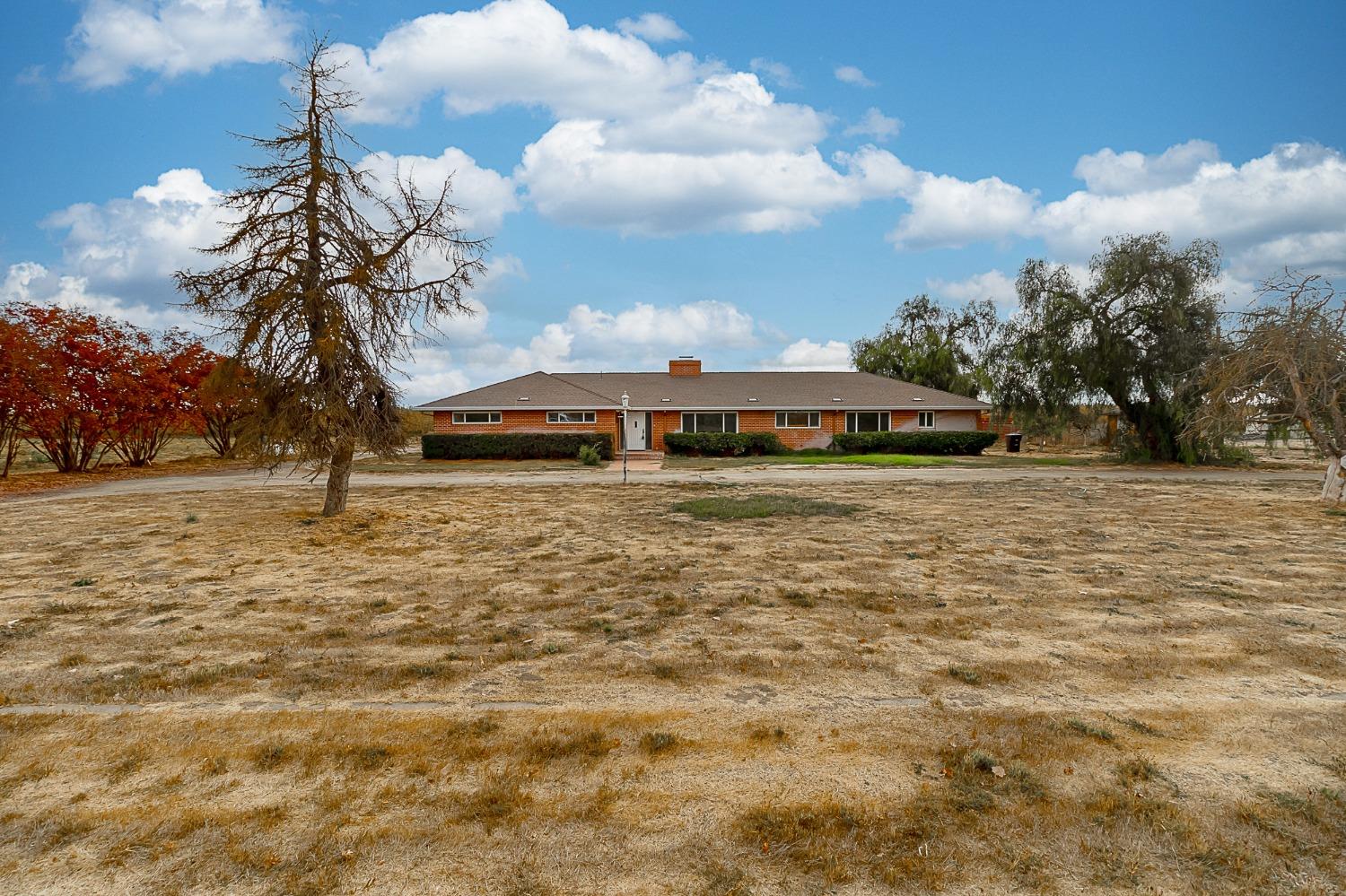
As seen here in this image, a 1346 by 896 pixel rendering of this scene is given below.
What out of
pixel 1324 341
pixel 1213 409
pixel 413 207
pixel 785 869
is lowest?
pixel 785 869

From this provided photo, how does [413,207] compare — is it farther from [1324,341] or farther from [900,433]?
[900,433]

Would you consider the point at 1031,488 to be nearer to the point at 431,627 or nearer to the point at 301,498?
the point at 431,627

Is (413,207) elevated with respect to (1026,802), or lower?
elevated

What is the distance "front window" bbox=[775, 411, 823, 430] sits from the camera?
101ft

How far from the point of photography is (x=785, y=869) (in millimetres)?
2703

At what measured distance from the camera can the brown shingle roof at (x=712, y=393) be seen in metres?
30.5

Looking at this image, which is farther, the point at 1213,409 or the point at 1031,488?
the point at 1031,488

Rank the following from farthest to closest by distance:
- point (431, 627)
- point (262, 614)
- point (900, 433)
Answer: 1. point (900, 433)
2. point (262, 614)
3. point (431, 627)

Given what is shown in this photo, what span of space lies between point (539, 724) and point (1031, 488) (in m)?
Result: 15.2

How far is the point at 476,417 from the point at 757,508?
20.1 meters

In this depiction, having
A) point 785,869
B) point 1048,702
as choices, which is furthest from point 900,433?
point 785,869

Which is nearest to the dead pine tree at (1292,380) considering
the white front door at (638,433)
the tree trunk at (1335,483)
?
the tree trunk at (1335,483)

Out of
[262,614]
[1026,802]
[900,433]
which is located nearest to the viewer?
[1026,802]

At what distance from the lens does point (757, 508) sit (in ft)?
41.4
